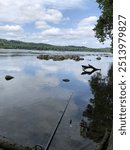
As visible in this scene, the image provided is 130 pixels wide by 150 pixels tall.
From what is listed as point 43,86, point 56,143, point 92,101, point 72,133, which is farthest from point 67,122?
point 43,86

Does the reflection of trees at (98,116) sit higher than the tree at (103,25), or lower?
lower

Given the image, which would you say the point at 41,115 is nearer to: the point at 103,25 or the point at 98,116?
the point at 98,116

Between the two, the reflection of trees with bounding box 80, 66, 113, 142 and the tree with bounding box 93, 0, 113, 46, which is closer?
the reflection of trees with bounding box 80, 66, 113, 142

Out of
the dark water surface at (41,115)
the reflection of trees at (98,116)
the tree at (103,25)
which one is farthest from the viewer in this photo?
the tree at (103,25)

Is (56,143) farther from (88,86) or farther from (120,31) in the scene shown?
(88,86)

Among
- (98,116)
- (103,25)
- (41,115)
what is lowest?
(98,116)

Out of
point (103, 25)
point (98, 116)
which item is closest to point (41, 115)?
point (98, 116)

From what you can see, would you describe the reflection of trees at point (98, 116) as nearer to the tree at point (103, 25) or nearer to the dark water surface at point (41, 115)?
the dark water surface at point (41, 115)

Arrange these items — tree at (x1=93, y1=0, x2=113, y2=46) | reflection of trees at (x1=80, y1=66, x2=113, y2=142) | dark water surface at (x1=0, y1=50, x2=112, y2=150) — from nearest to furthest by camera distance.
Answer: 1. dark water surface at (x1=0, y1=50, x2=112, y2=150)
2. reflection of trees at (x1=80, y1=66, x2=113, y2=142)
3. tree at (x1=93, y1=0, x2=113, y2=46)

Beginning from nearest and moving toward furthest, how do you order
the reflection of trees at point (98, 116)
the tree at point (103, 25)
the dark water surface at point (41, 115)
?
1. the dark water surface at point (41, 115)
2. the reflection of trees at point (98, 116)
3. the tree at point (103, 25)

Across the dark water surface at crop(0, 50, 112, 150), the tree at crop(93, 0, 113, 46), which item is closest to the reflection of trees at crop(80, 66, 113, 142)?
the dark water surface at crop(0, 50, 112, 150)

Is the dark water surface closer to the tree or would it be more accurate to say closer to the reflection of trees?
the reflection of trees

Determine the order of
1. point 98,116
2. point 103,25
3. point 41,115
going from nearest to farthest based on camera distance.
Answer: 1. point 98,116
2. point 41,115
3. point 103,25

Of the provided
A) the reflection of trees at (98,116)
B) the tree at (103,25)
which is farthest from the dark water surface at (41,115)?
the tree at (103,25)
